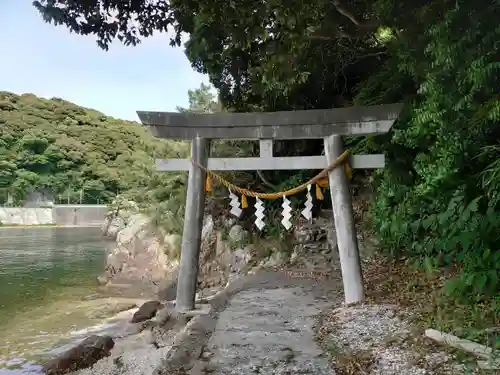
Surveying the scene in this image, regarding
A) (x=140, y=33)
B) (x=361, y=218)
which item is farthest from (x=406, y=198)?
(x=140, y=33)

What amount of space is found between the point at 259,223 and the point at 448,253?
2.62 metres

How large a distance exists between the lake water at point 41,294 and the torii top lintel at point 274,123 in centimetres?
508

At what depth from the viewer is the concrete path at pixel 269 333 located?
3.87 meters

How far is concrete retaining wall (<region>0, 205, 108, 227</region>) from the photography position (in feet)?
145

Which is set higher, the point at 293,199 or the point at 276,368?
the point at 293,199

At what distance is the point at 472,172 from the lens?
5.53 metres

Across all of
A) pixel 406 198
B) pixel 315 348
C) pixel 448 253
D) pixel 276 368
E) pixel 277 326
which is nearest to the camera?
pixel 276 368

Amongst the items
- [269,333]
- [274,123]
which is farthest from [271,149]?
[269,333]

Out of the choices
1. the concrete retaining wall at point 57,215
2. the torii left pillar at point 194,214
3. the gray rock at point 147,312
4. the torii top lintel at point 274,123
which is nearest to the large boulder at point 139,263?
the gray rock at point 147,312

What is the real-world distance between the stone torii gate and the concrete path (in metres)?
0.74

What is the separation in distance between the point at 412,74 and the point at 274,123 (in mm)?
1934

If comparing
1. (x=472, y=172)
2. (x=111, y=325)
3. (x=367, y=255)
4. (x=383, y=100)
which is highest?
(x=383, y=100)

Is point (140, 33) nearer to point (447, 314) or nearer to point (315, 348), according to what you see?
point (315, 348)

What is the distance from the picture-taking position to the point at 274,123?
6258 mm
